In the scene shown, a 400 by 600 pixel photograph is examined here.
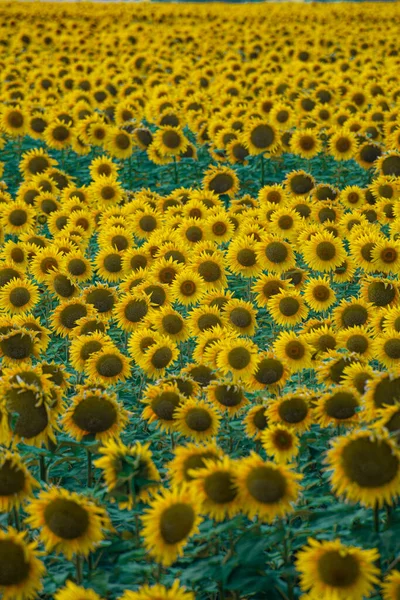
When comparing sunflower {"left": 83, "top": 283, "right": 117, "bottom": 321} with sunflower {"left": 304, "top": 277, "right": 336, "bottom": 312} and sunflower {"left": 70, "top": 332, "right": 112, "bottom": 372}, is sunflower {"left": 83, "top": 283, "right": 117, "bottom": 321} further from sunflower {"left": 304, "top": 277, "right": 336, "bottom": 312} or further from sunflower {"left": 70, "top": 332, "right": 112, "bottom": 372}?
sunflower {"left": 304, "top": 277, "right": 336, "bottom": 312}

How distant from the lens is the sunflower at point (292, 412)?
17.2 feet

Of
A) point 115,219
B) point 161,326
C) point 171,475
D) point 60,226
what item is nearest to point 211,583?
point 171,475

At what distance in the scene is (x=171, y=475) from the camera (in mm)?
4832

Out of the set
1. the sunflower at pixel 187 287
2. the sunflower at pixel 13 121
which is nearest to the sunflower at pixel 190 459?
the sunflower at pixel 187 287

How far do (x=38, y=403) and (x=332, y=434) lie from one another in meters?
2.03

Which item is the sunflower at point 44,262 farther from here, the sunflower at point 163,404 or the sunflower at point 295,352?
the sunflower at point 163,404

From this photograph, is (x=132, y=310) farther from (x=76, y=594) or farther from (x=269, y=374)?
(x=76, y=594)

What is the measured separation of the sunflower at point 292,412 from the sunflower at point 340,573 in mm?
1436

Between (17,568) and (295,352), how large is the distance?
131 inches

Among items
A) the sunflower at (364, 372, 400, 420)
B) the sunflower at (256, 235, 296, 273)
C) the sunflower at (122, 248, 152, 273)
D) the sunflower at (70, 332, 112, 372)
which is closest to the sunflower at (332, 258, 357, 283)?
the sunflower at (256, 235, 296, 273)

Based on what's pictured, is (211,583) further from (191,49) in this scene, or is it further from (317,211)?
(191,49)

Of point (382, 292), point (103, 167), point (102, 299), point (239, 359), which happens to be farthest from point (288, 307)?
point (103, 167)

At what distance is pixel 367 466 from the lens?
4.19m

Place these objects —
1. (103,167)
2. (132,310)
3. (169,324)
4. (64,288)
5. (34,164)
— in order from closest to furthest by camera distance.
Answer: (169,324), (132,310), (64,288), (103,167), (34,164)
